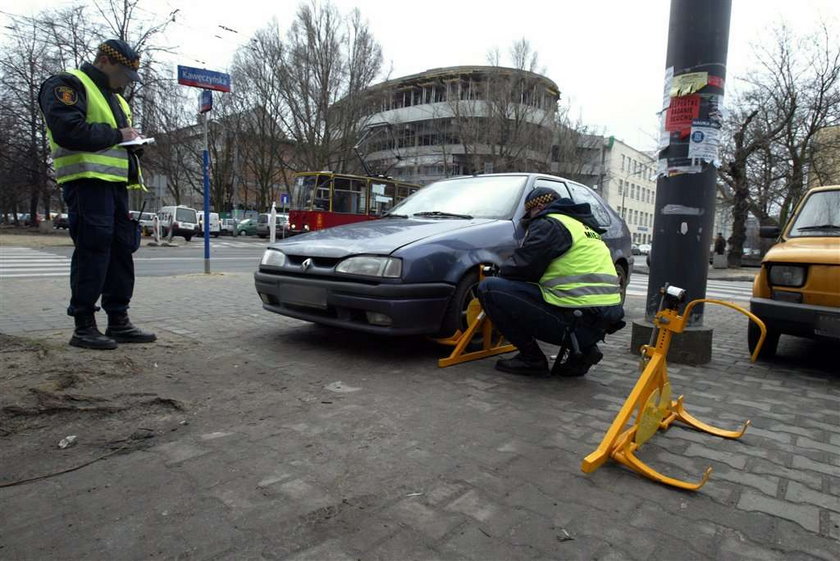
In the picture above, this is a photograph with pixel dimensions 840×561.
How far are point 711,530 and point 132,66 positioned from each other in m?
4.55

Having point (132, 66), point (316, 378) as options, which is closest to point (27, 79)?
point (132, 66)

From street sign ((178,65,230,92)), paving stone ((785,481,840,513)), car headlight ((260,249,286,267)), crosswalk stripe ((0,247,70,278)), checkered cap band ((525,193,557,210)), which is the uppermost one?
street sign ((178,65,230,92))

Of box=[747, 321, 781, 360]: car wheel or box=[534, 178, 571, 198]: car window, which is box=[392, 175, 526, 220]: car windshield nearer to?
box=[534, 178, 571, 198]: car window

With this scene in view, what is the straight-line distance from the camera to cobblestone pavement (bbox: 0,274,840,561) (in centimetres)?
180

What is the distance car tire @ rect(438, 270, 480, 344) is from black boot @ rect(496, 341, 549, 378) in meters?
0.49

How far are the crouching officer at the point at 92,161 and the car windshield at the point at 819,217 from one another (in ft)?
19.5

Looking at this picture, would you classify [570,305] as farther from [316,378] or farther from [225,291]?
[225,291]

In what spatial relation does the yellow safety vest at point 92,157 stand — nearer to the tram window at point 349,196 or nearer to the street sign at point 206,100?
the street sign at point 206,100

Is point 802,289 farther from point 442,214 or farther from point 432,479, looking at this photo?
point 432,479

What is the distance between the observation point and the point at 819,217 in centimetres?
507

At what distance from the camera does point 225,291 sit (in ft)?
25.5

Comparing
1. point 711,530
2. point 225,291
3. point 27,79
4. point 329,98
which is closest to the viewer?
point 711,530

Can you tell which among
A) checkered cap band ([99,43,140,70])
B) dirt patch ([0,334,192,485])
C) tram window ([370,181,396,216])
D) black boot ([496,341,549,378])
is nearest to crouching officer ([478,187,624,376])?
black boot ([496,341,549,378])

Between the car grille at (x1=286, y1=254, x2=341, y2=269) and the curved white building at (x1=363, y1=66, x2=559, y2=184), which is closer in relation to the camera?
the car grille at (x1=286, y1=254, x2=341, y2=269)
